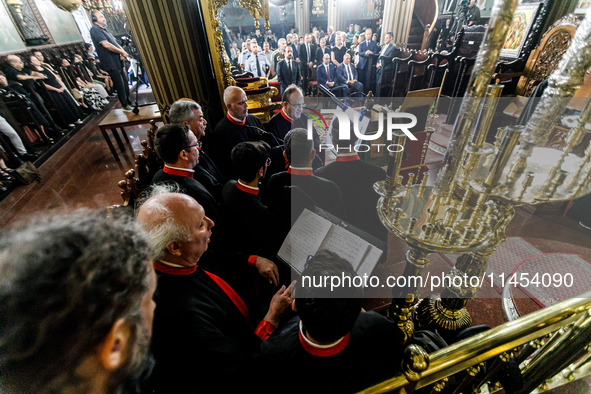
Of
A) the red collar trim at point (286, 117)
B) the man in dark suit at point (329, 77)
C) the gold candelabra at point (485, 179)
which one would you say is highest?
the gold candelabra at point (485, 179)

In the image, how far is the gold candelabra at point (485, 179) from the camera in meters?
0.76

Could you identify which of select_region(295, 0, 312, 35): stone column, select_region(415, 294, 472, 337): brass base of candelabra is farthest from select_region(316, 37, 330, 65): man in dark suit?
select_region(295, 0, 312, 35): stone column

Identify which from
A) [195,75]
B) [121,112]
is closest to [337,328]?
[195,75]

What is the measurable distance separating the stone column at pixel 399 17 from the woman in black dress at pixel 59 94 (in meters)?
10.6

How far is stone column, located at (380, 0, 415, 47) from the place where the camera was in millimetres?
9242

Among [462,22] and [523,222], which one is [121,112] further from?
[462,22]

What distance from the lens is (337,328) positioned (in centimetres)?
87

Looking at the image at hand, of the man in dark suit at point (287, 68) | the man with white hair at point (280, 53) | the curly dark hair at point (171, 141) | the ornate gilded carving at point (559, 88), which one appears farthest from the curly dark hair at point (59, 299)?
the man with white hair at point (280, 53)

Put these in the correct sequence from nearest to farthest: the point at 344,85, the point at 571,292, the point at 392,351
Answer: the point at 392,351 → the point at 571,292 → the point at 344,85

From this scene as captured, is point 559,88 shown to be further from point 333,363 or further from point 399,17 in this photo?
point 399,17

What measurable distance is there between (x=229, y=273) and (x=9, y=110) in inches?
240

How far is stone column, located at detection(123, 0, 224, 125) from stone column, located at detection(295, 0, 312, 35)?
54.7 feet

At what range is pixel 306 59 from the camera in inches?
338

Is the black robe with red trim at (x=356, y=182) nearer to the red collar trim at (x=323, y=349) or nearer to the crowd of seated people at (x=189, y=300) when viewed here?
the crowd of seated people at (x=189, y=300)
